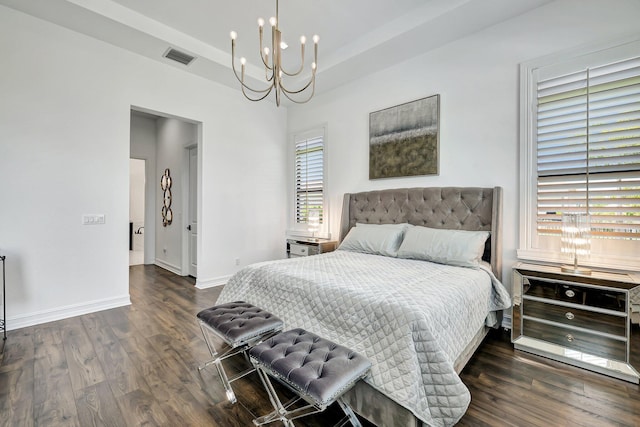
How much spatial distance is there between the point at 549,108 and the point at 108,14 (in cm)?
441

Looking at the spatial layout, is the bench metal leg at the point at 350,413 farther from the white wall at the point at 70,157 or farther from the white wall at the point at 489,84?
the white wall at the point at 70,157

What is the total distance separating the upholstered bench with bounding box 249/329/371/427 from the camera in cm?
122

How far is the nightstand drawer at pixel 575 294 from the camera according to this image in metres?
2.02

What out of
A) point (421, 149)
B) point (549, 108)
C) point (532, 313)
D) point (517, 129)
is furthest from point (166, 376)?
point (549, 108)

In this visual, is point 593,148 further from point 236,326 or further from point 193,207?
point 193,207

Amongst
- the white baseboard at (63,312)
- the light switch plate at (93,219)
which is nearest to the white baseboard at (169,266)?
the white baseboard at (63,312)

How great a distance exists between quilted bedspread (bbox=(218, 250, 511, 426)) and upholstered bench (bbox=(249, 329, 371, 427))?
0.54ft

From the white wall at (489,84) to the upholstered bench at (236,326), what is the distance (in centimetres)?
244

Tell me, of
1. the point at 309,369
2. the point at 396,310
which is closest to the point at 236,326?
the point at 309,369

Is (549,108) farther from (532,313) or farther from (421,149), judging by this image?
(532,313)

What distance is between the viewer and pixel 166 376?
2.01 metres

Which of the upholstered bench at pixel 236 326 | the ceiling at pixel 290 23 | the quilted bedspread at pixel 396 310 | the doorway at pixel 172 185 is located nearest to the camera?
the quilted bedspread at pixel 396 310

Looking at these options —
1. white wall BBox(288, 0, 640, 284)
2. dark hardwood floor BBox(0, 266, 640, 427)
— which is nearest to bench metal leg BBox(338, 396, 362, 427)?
dark hardwood floor BBox(0, 266, 640, 427)

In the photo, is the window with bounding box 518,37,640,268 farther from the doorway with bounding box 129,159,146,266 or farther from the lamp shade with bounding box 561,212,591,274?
the doorway with bounding box 129,159,146,266
